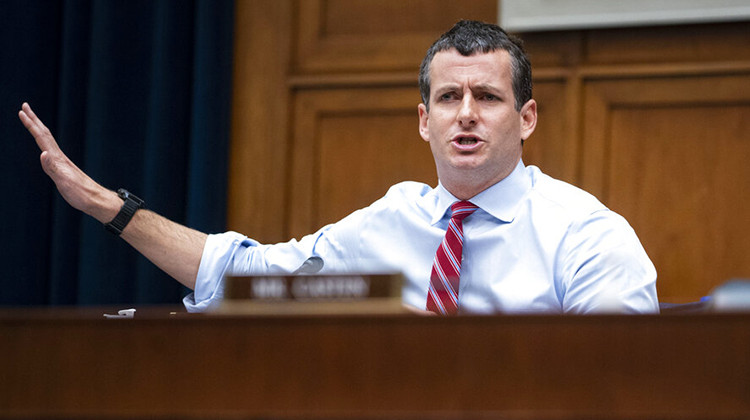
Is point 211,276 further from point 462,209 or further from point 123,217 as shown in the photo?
point 462,209

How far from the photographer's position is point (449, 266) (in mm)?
1730

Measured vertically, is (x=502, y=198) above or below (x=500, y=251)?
above

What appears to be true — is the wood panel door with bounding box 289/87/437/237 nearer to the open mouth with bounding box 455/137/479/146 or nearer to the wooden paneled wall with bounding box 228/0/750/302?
the wooden paneled wall with bounding box 228/0/750/302

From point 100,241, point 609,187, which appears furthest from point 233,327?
point 100,241

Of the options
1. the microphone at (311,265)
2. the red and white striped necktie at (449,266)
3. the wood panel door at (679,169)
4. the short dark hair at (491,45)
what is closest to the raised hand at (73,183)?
the microphone at (311,265)

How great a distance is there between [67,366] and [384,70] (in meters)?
2.16

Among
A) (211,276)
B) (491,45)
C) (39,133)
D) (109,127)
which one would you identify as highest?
(491,45)

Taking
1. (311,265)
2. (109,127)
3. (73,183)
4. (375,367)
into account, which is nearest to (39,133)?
(73,183)

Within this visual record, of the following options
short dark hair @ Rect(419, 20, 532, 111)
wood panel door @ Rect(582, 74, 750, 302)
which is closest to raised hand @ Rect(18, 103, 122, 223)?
short dark hair @ Rect(419, 20, 532, 111)

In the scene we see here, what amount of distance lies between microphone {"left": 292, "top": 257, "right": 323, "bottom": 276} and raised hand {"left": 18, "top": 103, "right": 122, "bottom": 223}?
37cm

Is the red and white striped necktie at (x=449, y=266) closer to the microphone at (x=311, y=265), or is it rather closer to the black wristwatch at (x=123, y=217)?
the microphone at (x=311, y=265)

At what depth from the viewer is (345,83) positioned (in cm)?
282

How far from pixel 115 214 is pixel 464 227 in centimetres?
68

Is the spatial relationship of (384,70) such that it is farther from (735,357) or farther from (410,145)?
(735,357)
